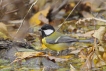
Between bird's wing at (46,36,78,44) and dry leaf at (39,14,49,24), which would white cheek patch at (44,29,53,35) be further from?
dry leaf at (39,14,49,24)

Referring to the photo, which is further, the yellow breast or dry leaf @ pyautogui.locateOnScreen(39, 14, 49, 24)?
dry leaf @ pyautogui.locateOnScreen(39, 14, 49, 24)

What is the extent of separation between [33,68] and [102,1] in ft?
15.1

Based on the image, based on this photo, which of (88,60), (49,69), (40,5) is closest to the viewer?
(88,60)

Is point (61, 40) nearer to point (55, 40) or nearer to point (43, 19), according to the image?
point (55, 40)

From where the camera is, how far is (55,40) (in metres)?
6.57

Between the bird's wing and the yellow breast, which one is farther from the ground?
the bird's wing

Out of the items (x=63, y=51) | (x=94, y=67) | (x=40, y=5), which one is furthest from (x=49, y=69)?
(x=40, y=5)

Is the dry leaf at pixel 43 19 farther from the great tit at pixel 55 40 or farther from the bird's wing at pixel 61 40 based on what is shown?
the bird's wing at pixel 61 40

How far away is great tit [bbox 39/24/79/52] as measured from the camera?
21.0 ft

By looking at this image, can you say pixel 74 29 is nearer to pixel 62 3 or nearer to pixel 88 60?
pixel 62 3

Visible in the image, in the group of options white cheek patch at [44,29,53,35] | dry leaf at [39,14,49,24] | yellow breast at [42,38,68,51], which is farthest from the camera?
dry leaf at [39,14,49,24]

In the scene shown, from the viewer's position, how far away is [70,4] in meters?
9.57

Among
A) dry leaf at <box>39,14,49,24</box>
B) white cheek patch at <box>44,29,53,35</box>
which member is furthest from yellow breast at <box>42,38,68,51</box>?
dry leaf at <box>39,14,49,24</box>

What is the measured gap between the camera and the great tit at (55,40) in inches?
252
